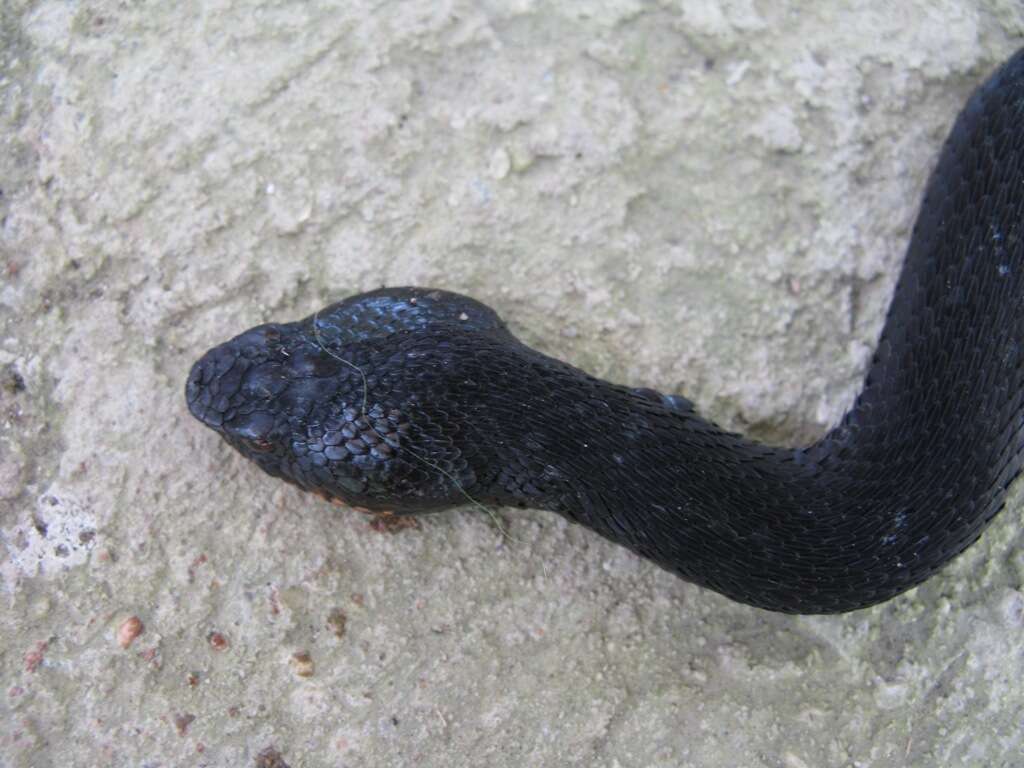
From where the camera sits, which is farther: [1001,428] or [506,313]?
[506,313]

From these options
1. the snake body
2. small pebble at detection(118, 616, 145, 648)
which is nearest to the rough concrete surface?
small pebble at detection(118, 616, 145, 648)

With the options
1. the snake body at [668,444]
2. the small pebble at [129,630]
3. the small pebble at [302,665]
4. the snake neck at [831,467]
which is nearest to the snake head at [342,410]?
the snake body at [668,444]

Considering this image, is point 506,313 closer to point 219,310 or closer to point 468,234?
point 468,234

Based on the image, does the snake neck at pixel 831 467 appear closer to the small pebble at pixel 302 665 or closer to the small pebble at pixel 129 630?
the small pebble at pixel 302 665

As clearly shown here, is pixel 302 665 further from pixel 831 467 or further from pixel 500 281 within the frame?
pixel 831 467

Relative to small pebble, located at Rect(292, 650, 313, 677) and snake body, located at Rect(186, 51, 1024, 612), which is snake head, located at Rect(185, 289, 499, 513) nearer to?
snake body, located at Rect(186, 51, 1024, 612)

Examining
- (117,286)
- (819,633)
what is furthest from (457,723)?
(117,286)

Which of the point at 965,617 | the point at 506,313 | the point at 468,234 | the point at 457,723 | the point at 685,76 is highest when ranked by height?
the point at 685,76

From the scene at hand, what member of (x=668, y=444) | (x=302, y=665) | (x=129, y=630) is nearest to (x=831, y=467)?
(x=668, y=444)
